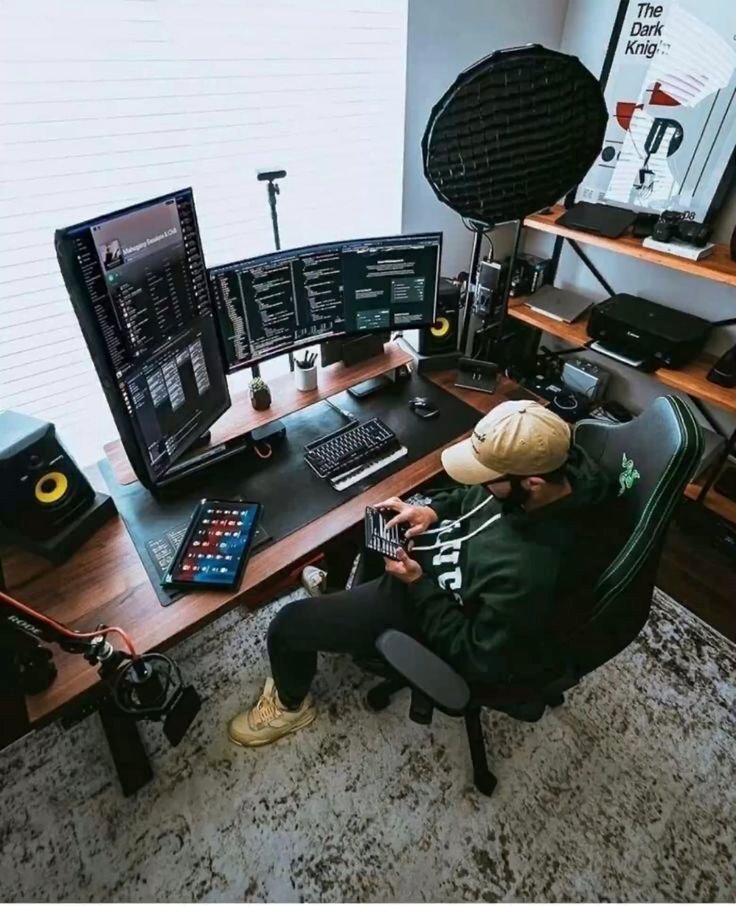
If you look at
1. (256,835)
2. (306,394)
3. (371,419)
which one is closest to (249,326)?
(306,394)

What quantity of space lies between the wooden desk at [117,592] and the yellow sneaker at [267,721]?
51 centimetres

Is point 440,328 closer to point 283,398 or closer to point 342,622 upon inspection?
point 283,398

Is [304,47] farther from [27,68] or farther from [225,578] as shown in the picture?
[225,578]

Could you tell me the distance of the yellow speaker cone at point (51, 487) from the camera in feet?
3.95

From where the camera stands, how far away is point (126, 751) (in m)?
→ 1.40

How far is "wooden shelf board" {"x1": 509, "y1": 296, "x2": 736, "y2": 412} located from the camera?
5.89ft

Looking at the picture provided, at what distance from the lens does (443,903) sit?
1.30m

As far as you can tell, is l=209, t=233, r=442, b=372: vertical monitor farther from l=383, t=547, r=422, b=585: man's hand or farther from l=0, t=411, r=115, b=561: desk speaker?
l=383, t=547, r=422, b=585: man's hand

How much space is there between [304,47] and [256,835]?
2382mm

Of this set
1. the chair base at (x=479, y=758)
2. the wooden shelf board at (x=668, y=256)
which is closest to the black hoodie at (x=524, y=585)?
the chair base at (x=479, y=758)

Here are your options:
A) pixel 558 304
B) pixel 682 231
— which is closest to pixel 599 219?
pixel 682 231

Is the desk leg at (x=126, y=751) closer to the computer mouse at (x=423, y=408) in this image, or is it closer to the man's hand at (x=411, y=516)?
the man's hand at (x=411, y=516)

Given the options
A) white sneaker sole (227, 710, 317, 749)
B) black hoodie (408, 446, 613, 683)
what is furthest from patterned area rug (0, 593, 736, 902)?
black hoodie (408, 446, 613, 683)

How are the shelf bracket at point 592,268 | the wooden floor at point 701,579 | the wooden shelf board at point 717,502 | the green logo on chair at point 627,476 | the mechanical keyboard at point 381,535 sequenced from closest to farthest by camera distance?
1. the green logo on chair at point 627,476
2. the mechanical keyboard at point 381,535
3. the wooden floor at point 701,579
4. the wooden shelf board at point 717,502
5. the shelf bracket at point 592,268
